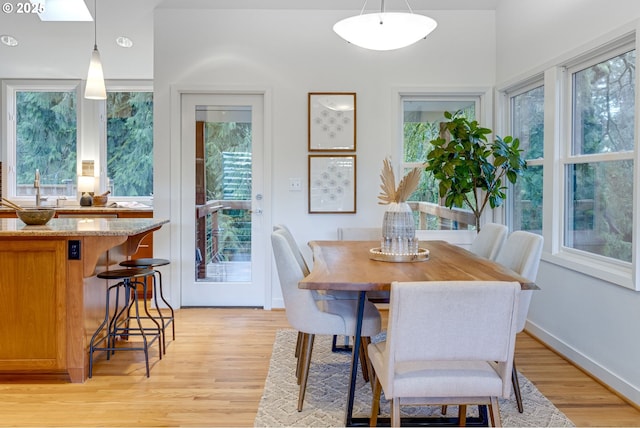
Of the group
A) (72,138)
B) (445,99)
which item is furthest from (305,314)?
(72,138)

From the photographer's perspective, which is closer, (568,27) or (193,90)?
(568,27)

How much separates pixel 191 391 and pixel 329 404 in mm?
780

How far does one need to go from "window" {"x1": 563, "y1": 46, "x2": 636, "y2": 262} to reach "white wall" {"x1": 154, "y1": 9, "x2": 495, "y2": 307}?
4.65 ft

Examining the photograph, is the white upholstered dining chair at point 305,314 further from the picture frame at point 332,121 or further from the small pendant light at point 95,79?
the picture frame at point 332,121

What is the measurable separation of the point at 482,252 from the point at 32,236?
273cm

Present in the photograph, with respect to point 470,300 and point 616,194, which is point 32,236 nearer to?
point 470,300

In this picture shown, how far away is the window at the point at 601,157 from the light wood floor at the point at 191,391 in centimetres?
82

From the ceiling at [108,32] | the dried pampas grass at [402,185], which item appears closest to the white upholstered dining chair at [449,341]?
the dried pampas grass at [402,185]

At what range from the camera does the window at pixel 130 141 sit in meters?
5.75

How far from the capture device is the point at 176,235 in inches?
185

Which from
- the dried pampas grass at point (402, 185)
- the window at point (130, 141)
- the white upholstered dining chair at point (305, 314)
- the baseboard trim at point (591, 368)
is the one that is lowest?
the baseboard trim at point (591, 368)

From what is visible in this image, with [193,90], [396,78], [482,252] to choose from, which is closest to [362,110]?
[396,78]

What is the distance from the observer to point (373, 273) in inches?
92.4

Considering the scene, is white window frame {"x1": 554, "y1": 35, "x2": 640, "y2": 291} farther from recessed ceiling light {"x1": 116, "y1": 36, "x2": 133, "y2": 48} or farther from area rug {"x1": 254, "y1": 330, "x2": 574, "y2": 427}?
recessed ceiling light {"x1": 116, "y1": 36, "x2": 133, "y2": 48}
